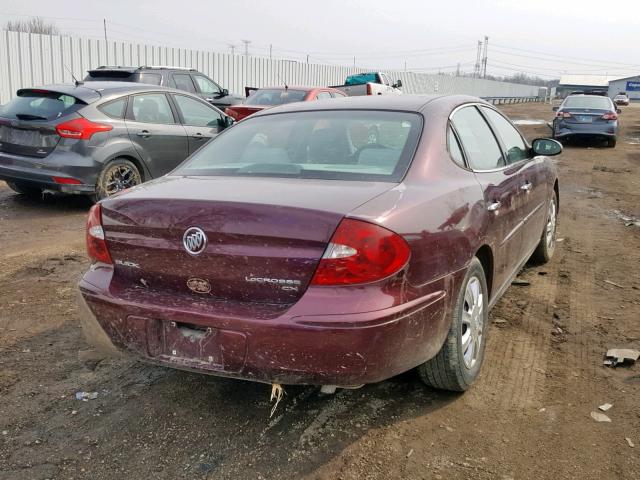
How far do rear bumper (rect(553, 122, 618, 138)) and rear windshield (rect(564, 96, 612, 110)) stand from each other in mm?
596

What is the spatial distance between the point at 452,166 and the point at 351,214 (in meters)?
1.02

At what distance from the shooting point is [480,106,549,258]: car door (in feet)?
14.0

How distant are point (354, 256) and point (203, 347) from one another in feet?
2.52

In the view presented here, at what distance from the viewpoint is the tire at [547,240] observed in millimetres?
5414

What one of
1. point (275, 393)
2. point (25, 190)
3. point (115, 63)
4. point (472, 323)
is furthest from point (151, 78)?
point (472, 323)

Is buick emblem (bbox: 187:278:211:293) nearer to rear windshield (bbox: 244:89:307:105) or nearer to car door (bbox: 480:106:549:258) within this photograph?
car door (bbox: 480:106:549:258)

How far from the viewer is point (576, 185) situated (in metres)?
10.6

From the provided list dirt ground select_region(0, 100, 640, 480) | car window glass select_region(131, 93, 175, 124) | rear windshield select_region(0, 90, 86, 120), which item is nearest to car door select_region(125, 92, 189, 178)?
car window glass select_region(131, 93, 175, 124)

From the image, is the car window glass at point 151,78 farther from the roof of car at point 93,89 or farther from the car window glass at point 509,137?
the car window glass at point 509,137

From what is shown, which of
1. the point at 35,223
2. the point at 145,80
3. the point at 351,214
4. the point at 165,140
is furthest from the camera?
the point at 145,80

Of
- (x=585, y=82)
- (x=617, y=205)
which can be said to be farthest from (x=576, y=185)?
(x=585, y=82)

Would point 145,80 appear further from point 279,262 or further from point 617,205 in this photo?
point 279,262

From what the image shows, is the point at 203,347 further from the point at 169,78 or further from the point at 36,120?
the point at 169,78

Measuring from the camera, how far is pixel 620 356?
361 cm
